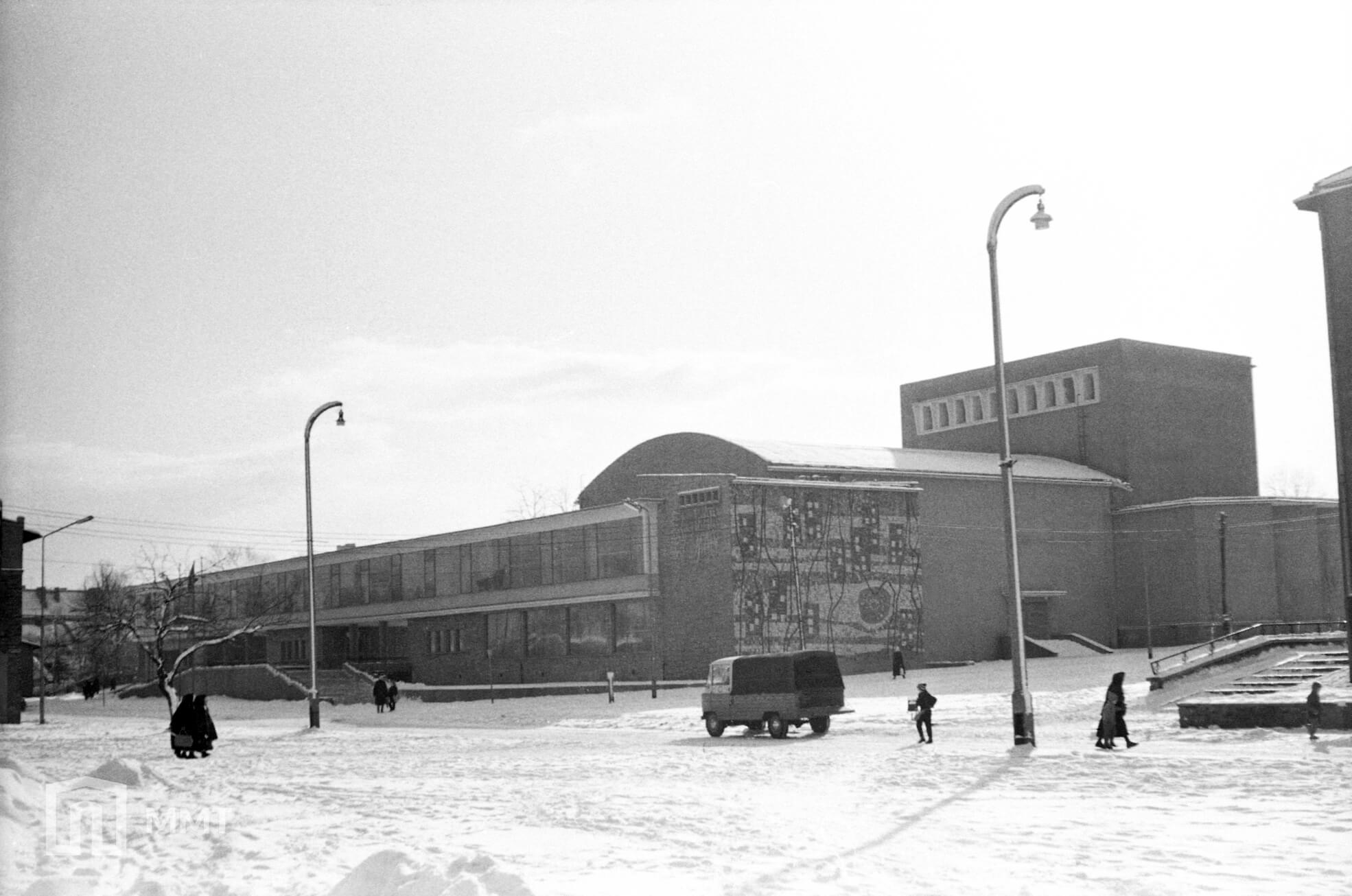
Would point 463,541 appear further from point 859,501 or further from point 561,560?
point 859,501

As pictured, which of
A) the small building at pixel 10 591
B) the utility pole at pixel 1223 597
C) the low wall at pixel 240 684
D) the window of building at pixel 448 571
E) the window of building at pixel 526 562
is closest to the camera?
the small building at pixel 10 591

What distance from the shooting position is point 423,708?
5878cm

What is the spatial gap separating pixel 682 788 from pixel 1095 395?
204ft

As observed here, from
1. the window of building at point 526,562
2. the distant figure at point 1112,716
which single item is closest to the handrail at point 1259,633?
the distant figure at point 1112,716

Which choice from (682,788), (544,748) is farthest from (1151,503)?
(682,788)

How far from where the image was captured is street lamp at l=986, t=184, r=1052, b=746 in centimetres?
2614

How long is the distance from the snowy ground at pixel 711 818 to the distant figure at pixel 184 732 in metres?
0.48

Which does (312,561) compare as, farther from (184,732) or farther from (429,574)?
(429,574)

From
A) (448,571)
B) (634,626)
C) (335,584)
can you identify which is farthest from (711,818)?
(335,584)

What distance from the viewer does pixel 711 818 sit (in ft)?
53.0

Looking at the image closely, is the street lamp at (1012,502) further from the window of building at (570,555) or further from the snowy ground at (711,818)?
the window of building at (570,555)

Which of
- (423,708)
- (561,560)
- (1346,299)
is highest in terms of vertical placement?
(1346,299)

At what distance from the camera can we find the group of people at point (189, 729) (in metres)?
29.7

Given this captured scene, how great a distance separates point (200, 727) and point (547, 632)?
37836mm
